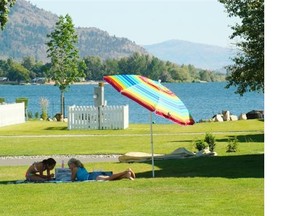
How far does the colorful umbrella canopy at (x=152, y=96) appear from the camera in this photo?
47.1 ft

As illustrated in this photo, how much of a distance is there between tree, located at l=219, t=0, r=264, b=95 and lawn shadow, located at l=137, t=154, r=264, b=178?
9.40 ft

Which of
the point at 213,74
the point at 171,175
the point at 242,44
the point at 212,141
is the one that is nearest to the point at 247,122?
the point at 242,44

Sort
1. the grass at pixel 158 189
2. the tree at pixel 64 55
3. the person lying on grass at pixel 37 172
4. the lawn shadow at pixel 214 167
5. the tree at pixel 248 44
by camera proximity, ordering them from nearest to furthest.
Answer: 1. the grass at pixel 158 189
2. the person lying on grass at pixel 37 172
3. the lawn shadow at pixel 214 167
4. the tree at pixel 248 44
5. the tree at pixel 64 55

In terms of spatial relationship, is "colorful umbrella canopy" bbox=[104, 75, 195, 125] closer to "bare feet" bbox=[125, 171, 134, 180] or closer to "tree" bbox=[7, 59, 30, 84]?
"bare feet" bbox=[125, 171, 134, 180]

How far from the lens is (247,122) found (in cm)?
3712

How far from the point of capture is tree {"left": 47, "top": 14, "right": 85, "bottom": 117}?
5447 centimetres

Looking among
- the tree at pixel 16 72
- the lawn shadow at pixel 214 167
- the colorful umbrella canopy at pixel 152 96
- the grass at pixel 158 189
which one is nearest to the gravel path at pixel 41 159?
the grass at pixel 158 189

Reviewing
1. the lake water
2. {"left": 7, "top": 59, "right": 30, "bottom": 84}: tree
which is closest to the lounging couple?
the lake water

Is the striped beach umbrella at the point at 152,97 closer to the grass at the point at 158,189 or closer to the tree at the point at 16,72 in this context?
the grass at the point at 158,189

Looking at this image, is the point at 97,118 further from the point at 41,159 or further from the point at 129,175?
the point at 129,175

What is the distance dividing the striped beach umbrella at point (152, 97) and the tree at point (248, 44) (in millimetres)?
5640

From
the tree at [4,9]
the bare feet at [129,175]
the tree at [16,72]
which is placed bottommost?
the bare feet at [129,175]

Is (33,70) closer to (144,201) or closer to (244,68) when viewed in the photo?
(244,68)
